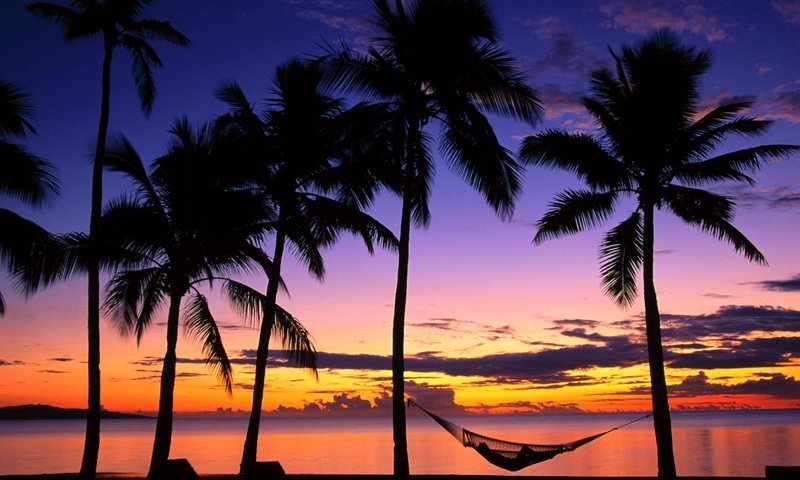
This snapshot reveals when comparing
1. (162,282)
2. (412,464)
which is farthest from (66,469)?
(162,282)

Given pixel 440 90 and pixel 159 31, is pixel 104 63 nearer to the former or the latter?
pixel 159 31

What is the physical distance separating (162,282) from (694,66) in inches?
485

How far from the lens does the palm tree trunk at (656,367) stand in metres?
15.0

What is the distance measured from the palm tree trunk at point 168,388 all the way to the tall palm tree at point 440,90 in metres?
4.81

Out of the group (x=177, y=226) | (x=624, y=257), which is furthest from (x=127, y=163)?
(x=624, y=257)

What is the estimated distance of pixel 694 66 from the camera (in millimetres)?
16250

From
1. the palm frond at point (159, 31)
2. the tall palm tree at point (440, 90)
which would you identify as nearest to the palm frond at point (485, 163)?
the tall palm tree at point (440, 90)

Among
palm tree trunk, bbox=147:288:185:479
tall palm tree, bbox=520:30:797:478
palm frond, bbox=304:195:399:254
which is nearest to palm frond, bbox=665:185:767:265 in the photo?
tall palm tree, bbox=520:30:797:478

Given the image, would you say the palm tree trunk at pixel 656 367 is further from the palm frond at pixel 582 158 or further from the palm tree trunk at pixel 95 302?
the palm tree trunk at pixel 95 302

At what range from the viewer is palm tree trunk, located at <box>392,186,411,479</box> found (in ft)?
45.3

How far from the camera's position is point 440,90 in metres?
15.2

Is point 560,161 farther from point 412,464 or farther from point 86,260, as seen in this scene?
point 412,464

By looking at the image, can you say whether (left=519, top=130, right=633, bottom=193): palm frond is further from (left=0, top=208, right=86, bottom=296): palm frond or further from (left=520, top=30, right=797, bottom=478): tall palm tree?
(left=0, top=208, right=86, bottom=296): palm frond

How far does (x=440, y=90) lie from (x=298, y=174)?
4.42 meters
